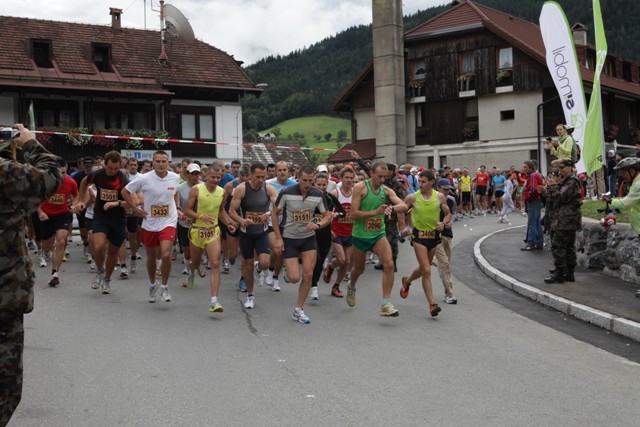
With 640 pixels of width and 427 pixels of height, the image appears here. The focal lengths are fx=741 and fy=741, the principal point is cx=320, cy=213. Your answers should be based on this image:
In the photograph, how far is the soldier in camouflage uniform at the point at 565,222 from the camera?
11.5 meters

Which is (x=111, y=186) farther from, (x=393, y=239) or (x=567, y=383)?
(x=567, y=383)

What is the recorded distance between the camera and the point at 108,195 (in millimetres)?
11008

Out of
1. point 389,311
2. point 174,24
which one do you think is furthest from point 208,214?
point 174,24

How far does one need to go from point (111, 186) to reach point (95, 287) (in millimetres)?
1701

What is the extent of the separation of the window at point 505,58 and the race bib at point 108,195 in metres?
36.7

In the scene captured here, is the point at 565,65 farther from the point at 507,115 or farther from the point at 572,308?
the point at 507,115

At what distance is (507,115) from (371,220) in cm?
3653

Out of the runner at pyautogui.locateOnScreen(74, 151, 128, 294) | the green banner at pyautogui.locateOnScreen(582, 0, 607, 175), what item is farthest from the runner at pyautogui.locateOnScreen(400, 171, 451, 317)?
the green banner at pyautogui.locateOnScreen(582, 0, 607, 175)

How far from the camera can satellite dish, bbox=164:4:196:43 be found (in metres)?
44.7

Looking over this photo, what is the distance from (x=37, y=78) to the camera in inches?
1485

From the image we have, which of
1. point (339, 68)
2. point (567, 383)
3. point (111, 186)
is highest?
point (339, 68)

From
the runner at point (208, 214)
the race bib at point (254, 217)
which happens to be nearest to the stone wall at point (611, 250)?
the race bib at point (254, 217)

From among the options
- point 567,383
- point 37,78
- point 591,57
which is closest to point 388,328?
point 567,383

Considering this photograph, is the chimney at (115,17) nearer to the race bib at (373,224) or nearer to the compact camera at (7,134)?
the race bib at (373,224)
